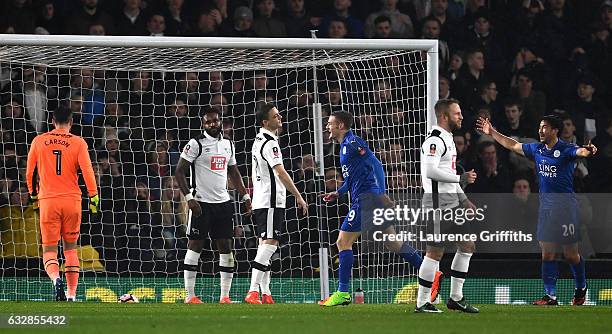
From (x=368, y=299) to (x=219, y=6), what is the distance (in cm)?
474

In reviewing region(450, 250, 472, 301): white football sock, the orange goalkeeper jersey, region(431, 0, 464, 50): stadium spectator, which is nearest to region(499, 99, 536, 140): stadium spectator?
region(431, 0, 464, 50): stadium spectator

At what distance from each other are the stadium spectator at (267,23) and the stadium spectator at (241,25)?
4.4 inches

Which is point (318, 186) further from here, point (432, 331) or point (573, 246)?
point (432, 331)

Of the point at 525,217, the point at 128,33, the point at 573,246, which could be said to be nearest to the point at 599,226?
the point at 525,217

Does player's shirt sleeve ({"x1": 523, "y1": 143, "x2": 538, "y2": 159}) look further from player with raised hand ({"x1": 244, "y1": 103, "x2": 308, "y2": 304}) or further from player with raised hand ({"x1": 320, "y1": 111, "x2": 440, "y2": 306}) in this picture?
player with raised hand ({"x1": 244, "y1": 103, "x2": 308, "y2": 304})

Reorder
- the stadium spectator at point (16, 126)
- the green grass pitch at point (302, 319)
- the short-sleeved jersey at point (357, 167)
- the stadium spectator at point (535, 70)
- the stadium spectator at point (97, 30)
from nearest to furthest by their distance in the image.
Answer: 1. the green grass pitch at point (302, 319)
2. the short-sleeved jersey at point (357, 167)
3. the stadium spectator at point (16, 126)
4. the stadium spectator at point (97, 30)
5. the stadium spectator at point (535, 70)

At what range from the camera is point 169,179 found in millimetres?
13789

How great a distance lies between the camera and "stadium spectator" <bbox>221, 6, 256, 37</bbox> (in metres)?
15.4

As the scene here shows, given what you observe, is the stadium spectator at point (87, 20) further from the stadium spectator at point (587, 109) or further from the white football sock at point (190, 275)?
the stadium spectator at point (587, 109)

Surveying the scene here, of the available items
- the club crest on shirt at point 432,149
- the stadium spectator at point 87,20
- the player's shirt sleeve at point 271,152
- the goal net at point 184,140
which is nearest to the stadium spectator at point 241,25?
the goal net at point 184,140

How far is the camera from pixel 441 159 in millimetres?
10227

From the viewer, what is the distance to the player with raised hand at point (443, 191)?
32.7ft

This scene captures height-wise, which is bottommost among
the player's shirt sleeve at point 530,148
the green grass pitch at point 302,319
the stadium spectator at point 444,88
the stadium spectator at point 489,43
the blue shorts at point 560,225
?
the green grass pitch at point 302,319

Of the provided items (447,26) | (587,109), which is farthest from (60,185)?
(587,109)
